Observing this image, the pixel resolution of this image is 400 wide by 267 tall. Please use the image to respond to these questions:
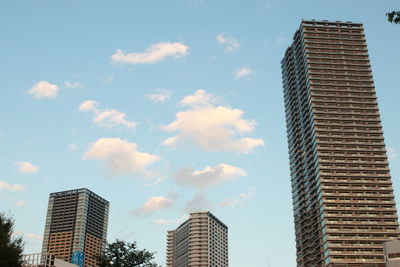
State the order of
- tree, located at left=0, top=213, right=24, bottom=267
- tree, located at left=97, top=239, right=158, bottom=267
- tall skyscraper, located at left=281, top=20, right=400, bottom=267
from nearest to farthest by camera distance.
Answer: tree, located at left=0, top=213, right=24, bottom=267, tree, located at left=97, top=239, right=158, bottom=267, tall skyscraper, located at left=281, top=20, right=400, bottom=267

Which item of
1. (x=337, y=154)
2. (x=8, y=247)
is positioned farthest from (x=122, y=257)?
(x=337, y=154)

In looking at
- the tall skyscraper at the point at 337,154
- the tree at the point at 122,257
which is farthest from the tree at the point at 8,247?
the tall skyscraper at the point at 337,154

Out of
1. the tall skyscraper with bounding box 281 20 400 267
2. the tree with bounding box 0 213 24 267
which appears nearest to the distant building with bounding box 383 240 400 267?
the tall skyscraper with bounding box 281 20 400 267

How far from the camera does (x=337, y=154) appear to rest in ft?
561

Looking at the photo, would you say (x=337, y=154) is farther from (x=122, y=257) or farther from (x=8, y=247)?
(x=8, y=247)

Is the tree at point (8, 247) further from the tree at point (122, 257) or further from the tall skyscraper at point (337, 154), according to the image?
the tall skyscraper at point (337, 154)

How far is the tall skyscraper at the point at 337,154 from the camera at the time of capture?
159 m

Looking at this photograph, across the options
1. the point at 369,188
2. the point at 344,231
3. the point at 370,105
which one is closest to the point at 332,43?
the point at 370,105

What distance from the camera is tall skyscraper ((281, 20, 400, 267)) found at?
521ft

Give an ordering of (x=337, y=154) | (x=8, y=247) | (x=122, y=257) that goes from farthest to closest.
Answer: (x=337, y=154)
(x=122, y=257)
(x=8, y=247)

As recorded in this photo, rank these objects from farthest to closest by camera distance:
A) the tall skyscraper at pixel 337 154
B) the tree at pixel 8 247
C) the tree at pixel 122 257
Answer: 1. the tall skyscraper at pixel 337 154
2. the tree at pixel 122 257
3. the tree at pixel 8 247

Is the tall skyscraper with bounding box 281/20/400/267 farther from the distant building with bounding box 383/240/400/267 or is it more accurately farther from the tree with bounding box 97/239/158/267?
the tree with bounding box 97/239/158/267

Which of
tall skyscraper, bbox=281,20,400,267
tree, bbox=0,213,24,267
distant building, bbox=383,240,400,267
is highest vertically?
tall skyscraper, bbox=281,20,400,267

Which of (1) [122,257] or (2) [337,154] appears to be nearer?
(1) [122,257]
